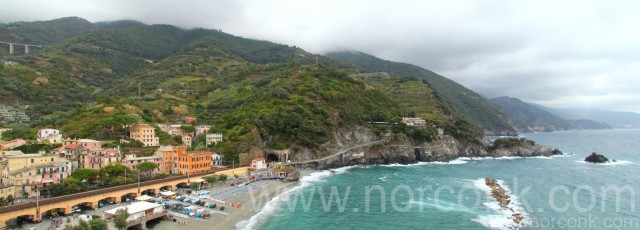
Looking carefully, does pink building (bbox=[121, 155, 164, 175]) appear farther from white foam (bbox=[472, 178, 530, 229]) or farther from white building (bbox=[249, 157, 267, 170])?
white foam (bbox=[472, 178, 530, 229])

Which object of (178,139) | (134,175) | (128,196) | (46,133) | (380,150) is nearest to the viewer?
(128,196)

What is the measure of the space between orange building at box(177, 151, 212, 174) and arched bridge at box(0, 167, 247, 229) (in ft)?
11.5

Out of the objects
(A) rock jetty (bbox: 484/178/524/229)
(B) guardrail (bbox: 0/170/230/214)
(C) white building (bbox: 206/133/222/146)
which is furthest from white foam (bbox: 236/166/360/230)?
(A) rock jetty (bbox: 484/178/524/229)

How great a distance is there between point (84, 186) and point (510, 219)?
47.9 metres

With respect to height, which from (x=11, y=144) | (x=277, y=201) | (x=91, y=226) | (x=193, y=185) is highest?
(x=11, y=144)

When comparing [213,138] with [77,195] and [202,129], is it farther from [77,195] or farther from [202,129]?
[77,195]

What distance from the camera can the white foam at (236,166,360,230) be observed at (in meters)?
39.7

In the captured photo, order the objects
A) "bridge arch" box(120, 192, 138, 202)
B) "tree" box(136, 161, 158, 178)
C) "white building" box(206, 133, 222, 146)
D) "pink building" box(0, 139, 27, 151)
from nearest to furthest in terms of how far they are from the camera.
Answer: "bridge arch" box(120, 192, 138, 202) → "tree" box(136, 161, 158, 178) → "pink building" box(0, 139, 27, 151) → "white building" box(206, 133, 222, 146)

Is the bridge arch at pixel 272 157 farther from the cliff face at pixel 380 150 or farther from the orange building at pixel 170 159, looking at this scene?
the orange building at pixel 170 159

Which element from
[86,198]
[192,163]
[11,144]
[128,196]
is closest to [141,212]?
[86,198]

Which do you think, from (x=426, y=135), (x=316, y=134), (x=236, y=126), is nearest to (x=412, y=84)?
(x=426, y=135)

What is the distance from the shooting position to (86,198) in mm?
42406

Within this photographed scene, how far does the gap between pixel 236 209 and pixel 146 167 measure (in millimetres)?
18731

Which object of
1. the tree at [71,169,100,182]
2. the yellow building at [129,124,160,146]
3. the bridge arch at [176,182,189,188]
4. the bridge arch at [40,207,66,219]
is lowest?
the bridge arch at [40,207,66,219]
